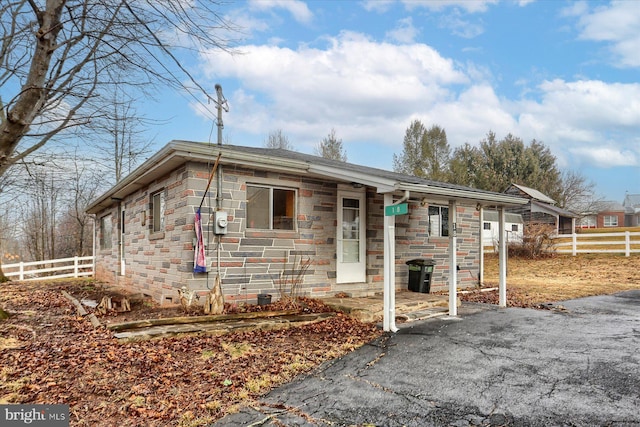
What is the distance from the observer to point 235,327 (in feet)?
19.2

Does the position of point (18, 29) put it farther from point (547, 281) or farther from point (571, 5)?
point (547, 281)

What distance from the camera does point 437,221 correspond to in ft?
35.6

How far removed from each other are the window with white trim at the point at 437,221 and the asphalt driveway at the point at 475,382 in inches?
175

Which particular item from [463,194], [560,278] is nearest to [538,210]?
[560,278]

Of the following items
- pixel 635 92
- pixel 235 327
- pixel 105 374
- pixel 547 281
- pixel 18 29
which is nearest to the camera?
pixel 105 374

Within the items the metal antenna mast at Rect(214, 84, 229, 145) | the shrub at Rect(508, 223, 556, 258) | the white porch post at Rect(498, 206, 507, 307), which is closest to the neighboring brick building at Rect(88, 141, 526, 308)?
the white porch post at Rect(498, 206, 507, 307)

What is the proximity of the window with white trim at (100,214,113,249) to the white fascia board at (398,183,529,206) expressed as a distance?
12.9m

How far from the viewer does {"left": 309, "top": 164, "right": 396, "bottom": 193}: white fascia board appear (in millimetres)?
6189

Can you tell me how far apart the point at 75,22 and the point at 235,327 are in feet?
14.9

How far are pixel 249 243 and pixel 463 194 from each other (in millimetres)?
4132

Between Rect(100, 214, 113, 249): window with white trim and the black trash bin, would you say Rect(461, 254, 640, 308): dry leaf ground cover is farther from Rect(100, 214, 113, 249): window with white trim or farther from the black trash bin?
Rect(100, 214, 113, 249): window with white trim

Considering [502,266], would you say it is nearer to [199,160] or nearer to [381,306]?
[381,306]

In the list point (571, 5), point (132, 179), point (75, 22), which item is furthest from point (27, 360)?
point (571, 5)

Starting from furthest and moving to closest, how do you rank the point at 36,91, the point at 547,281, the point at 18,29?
the point at 547,281 < the point at 18,29 < the point at 36,91
